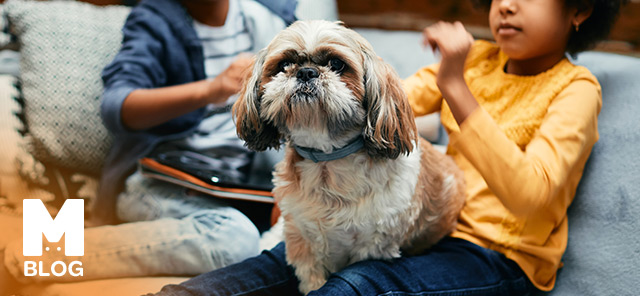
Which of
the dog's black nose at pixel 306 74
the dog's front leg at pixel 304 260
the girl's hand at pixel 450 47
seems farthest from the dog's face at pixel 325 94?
the dog's front leg at pixel 304 260

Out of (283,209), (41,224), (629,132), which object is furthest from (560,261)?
(41,224)

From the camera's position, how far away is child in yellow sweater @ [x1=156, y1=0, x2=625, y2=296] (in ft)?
3.00

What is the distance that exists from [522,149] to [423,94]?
0.97 ft

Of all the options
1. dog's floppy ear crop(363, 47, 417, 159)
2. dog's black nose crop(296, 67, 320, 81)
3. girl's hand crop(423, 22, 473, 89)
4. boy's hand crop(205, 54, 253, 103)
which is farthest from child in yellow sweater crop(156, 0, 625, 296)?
boy's hand crop(205, 54, 253, 103)

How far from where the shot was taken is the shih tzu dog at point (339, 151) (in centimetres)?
82

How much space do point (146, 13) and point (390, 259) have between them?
1.03 m

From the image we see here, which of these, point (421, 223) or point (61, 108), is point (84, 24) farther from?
point (421, 223)

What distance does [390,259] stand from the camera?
1.02m

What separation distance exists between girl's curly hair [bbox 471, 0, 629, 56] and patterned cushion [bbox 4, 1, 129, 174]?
148 cm

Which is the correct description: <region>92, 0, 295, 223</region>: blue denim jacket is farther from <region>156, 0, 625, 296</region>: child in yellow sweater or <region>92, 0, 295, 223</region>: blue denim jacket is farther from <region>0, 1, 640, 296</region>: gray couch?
<region>156, 0, 625, 296</region>: child in yellow sweater

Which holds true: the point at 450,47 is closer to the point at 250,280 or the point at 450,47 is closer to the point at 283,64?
the point at 283,64

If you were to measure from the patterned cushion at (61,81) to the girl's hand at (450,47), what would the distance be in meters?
1.18

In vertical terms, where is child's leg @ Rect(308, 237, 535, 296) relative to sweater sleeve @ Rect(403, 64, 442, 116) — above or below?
below

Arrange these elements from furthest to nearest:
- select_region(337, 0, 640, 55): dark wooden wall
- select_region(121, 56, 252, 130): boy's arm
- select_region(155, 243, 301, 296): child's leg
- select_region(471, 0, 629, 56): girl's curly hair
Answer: select_region(337, 0, 640, 55): dark wooden wall, select_region(121, 56, 252, 130): boy's arm, select_region(471, 0, 629, 56): girl's curly hair, select_region(155, 243, 301, 296): child's leg
